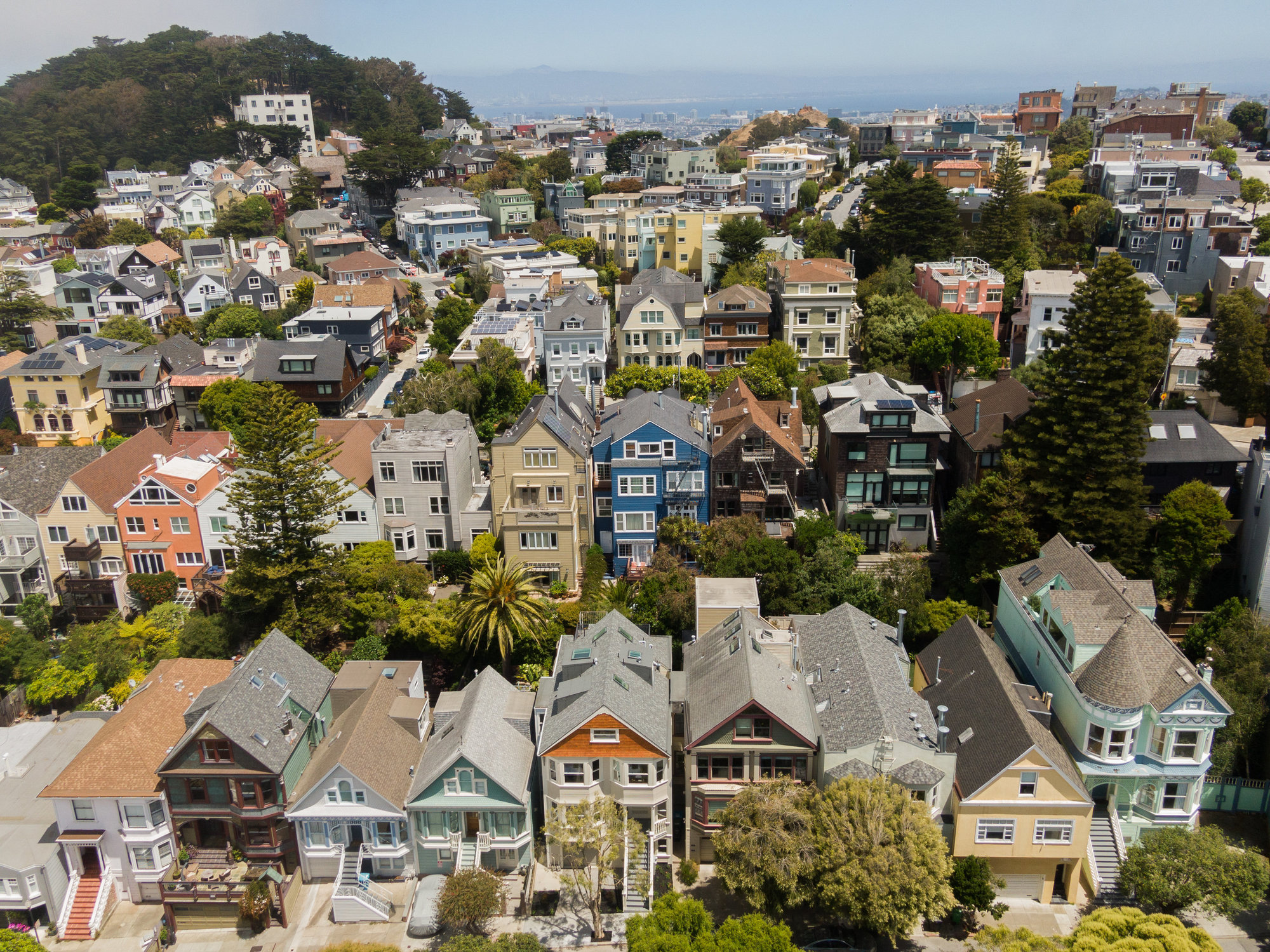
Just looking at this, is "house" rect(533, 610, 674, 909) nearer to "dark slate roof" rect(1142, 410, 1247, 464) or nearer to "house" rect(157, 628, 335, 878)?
"house" rect(157, 628, 335, 878)

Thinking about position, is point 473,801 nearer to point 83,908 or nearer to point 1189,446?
point 83,908

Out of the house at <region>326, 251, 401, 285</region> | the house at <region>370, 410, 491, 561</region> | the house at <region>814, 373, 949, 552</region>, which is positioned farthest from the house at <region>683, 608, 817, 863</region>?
the house at <region>326, 251, 401, 285</region>

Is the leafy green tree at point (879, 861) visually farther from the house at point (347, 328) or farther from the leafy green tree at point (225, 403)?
the house at point (347, 328)

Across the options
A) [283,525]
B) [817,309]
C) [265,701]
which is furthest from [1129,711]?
[817,309]

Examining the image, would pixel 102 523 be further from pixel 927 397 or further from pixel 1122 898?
pixel 1122 898

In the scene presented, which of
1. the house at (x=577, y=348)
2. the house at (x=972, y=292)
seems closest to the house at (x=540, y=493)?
the house at (x=577, y=348)

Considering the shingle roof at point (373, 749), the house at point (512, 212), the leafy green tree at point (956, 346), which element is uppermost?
the house at point (512, 212)

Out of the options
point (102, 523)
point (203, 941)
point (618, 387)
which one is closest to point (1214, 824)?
point (203, 941)
